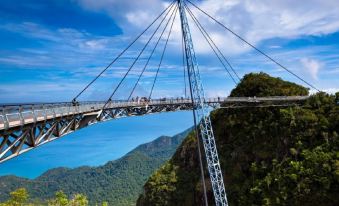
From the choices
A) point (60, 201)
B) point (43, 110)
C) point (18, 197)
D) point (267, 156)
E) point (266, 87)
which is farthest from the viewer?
point (266, 87)

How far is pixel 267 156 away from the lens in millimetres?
63812

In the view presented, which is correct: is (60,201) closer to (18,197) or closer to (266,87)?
(18,197)

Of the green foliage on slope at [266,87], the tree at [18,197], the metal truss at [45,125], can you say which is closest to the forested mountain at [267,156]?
the green foliage on slope at [266,87]

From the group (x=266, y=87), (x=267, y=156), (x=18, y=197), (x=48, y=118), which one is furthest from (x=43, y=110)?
(x=266, y=87)

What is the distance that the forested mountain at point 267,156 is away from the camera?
179ft

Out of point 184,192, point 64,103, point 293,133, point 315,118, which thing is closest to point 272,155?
point 293,133

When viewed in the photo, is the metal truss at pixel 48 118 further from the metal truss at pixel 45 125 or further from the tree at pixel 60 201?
the tree at pixel 60 201

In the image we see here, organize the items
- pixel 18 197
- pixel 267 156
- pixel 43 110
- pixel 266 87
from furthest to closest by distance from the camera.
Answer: pixel 266 87 < pixel 267 156 < pixel 18 197 < pixel 43 110

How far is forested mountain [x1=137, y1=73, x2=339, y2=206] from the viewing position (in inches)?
2149

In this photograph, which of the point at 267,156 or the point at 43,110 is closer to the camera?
the point at 43,110

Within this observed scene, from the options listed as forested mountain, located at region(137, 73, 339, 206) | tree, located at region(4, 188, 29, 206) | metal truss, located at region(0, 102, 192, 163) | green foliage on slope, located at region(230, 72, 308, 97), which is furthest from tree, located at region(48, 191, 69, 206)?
green foliage on slope, located at region(230, 72, 308, 97)

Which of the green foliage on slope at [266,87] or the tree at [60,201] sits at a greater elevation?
the green foliage on slope at [266,87]

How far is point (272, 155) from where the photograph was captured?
63.4 meters

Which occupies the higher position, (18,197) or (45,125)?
(45,125)
